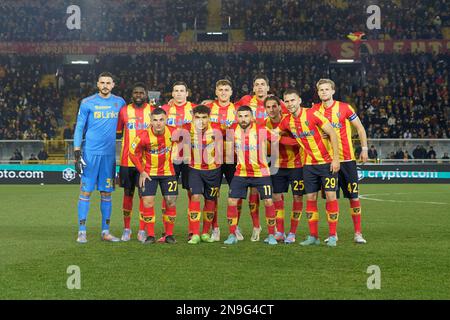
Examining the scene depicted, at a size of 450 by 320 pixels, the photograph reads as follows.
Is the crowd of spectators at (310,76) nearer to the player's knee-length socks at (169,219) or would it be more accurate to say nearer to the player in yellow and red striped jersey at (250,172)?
the player in yellow and red striped jersey at (250,172)

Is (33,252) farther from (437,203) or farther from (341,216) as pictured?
(437,203)

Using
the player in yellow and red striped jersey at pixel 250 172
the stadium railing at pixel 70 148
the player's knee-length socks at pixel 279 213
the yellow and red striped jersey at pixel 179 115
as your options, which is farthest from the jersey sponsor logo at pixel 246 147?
the stadium railing at pixel 70 148

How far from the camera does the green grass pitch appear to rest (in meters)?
6.71

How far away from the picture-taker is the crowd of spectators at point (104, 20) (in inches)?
1558

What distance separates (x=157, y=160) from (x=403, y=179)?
1933 cm

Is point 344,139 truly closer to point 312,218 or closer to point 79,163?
point 312,218

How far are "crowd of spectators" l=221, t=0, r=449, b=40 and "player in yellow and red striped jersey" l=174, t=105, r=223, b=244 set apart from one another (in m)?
28.6

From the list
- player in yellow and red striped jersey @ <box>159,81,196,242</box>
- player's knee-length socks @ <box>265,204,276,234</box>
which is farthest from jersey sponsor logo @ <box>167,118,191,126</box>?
player's knee-length socks @ <box>265,204,276,234</box>

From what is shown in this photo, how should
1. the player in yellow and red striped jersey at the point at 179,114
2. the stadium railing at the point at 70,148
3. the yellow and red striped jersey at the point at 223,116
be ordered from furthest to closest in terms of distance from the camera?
the stadium railing at the point at 70,148
the player in yellow and red striped jersey at the point at 179,114
the yellow and red striped jersey at the point at 223,116

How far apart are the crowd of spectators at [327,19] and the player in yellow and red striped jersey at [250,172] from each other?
28842mm

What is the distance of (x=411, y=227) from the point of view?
12469mm

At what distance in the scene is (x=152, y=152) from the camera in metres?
10.4

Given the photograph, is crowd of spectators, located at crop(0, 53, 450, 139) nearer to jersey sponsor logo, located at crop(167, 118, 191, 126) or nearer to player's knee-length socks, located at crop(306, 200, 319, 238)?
jersey sponsor logo, located at crop(167, 118, 191, 126)
